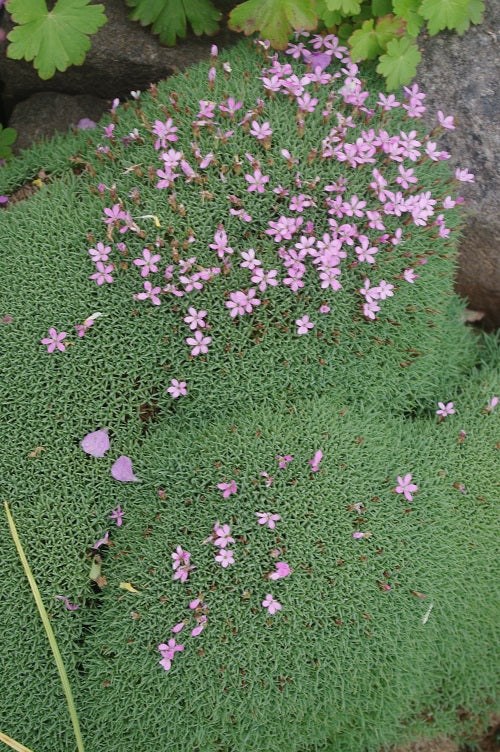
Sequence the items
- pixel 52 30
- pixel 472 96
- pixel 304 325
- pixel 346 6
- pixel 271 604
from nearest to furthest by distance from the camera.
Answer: pixel 271 604 → pixel 304 325 → pixel 346 6 → pixel 52 30 → pixel 472 96

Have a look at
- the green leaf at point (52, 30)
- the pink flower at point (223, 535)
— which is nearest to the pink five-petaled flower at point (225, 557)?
the pink flower at point (223, 535)

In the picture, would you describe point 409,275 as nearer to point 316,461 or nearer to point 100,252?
point 316,461

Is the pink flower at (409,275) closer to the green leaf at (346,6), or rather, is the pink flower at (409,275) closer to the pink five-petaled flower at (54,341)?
the green leaf at (346,6)

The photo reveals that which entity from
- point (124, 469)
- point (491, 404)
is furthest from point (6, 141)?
point (491, 404)

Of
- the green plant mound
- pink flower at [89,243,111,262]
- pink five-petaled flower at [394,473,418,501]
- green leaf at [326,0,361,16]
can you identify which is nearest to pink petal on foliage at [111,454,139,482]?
the green plant mound

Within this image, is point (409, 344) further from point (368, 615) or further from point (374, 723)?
point (374, 723)

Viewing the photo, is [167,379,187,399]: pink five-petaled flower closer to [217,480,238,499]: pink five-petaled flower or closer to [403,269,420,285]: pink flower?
[217,480,238,499]: pink five-petaled flower
